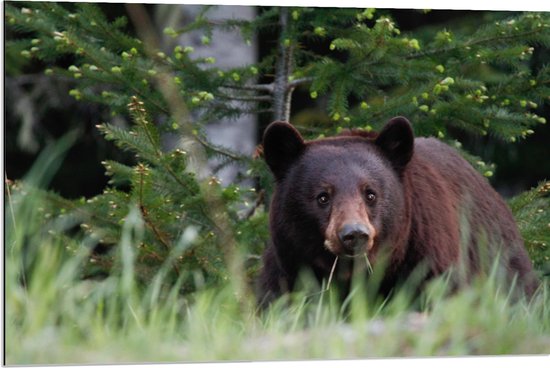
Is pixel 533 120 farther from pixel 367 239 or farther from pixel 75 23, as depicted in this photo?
pixel 75 23

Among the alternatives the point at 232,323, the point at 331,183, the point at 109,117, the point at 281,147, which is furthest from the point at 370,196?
the point at 109,117

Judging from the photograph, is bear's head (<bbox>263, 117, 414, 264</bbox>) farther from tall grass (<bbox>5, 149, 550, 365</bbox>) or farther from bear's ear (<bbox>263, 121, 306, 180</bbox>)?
tall grass (<bbox>5, 149, 550, 365</bbox>)

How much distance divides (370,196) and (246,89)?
172cm

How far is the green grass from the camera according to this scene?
516 centimetres

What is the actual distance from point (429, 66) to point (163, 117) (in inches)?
64.4

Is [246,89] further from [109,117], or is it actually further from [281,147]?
[109,117]

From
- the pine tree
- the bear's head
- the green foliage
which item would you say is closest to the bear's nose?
the bear's head

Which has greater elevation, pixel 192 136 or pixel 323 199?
pixel 192 136

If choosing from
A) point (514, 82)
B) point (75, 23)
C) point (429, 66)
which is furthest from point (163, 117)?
point (514, 82)

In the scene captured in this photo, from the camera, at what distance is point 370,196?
596cm

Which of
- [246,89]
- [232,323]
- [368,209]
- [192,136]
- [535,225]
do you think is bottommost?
[232,323]

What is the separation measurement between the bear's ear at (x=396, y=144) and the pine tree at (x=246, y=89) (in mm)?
759

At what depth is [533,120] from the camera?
724 cm

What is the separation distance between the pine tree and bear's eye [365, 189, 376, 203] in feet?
3.24
